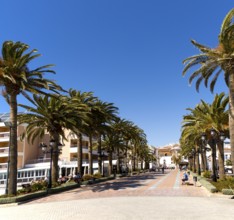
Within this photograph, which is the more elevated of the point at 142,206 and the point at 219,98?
the point at 219,98

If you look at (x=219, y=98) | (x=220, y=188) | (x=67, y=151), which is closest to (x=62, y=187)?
(x=220, y=188)

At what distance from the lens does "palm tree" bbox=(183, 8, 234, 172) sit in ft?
62.6

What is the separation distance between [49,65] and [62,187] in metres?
10.9

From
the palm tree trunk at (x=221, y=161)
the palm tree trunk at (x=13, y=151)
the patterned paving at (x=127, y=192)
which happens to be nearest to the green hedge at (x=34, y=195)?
the patterned paving at (x=127, y=192)

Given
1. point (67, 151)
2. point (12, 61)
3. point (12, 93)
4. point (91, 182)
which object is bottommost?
point (91, 182)

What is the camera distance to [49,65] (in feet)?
74.1

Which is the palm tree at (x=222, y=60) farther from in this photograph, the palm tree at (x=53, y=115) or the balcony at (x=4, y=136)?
the balcony at (x=4, y=136)

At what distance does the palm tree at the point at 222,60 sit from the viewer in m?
19.1

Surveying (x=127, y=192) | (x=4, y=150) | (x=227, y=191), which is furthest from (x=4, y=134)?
(x=227, y=191)

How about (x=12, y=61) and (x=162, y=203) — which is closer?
(x=162, y=203)

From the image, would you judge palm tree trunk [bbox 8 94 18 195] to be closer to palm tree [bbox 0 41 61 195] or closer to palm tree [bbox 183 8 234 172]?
palm tree [bbox 0 41 61 195]

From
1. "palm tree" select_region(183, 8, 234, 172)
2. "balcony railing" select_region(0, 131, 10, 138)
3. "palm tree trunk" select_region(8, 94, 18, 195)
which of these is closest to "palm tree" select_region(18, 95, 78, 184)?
"palm tree trunk" select_region(8, 94, 18, 195)

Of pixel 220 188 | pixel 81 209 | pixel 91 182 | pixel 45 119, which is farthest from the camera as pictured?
pixel 91 182

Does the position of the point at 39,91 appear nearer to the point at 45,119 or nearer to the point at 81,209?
the point at 45,119
